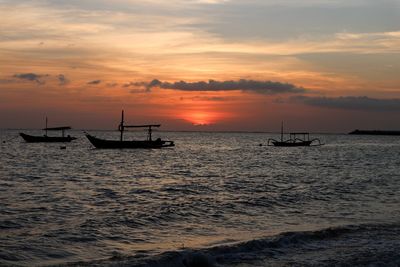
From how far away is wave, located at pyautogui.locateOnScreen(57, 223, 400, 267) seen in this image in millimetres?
11680

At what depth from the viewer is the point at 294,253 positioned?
12.8 m

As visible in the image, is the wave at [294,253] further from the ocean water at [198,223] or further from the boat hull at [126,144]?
the boat hull at [126,144]

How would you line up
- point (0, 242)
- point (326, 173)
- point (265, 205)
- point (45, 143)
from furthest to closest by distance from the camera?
point (45, 143), point (326, 173), point (265, 205), point (0, 242)

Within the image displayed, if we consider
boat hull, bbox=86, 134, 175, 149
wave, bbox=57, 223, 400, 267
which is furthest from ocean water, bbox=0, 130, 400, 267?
boat hull, bbox=86, 134, 175, 149

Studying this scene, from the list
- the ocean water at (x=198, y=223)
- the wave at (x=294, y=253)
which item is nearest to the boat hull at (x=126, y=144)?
the ocean water at (x=198, y=223)

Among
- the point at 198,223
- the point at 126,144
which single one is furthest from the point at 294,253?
the point at 126,144

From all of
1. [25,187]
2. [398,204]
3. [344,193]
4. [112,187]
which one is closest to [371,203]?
[398,204]

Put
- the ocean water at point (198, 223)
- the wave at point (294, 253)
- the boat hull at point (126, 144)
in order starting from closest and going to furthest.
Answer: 1. the wave at point (294, 253)
2. the ocean water at point (198, 223)
3. the boat hull at point (126, 144)

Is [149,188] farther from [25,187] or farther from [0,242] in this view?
[0,242]

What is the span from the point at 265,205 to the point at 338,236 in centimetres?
766

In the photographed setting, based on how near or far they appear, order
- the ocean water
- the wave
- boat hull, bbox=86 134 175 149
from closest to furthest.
Answer: the wave → the ocean water → boat hull, bbox=86 134 175 149

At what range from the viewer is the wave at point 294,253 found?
1168cm

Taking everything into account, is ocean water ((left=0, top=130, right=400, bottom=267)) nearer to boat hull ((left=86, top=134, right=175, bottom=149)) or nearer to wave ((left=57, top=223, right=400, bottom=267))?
wave ((left=57, top=223, right=400, bottom=267))

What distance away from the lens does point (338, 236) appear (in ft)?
49.4
